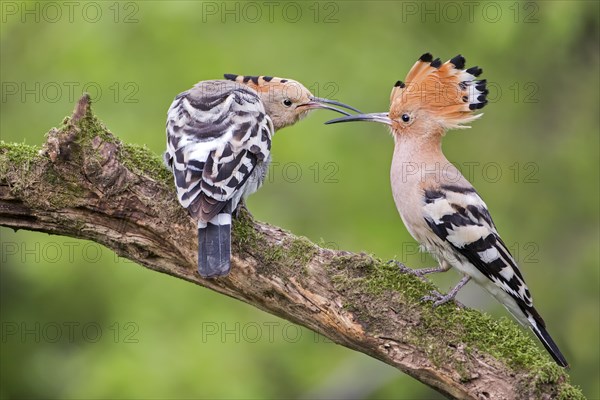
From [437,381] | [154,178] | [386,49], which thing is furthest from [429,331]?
[386,49]

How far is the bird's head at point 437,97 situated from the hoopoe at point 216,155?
93cm

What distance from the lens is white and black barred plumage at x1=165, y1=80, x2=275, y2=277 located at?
4.52 meters

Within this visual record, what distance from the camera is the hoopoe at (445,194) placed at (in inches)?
201

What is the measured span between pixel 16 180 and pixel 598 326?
5.32m

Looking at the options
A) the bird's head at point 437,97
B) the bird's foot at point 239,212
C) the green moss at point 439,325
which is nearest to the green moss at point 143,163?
the bird's foot at point 239,212

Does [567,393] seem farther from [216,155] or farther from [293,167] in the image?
[293,167]

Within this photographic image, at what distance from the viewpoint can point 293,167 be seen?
25.6ft

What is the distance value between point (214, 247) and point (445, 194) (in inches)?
62.6

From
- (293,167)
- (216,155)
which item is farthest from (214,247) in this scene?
(293,167)

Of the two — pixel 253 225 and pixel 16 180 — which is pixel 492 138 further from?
pixel 16 180

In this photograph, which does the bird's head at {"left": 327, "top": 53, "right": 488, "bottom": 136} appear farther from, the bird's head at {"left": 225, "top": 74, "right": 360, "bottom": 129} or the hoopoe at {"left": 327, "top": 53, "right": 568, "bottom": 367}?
the bird's head at {"left": 225, "top": 74, "right": 360, "bottom": 129}

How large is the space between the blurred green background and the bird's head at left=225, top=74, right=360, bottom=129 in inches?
29.4

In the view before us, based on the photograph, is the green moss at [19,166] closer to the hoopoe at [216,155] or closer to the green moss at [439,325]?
the hoopoe at [216,155]

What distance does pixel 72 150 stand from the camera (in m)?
4.51
